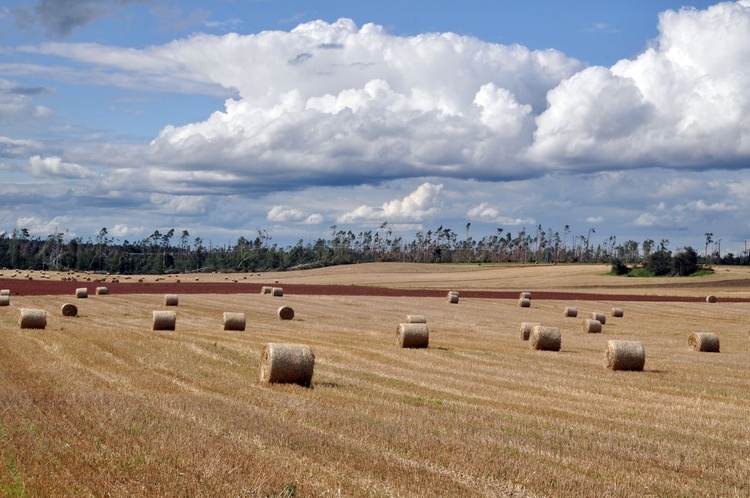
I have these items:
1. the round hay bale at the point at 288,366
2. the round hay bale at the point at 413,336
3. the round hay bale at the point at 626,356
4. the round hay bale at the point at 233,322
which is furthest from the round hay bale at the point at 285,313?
the round hay bale at the point at 288,366

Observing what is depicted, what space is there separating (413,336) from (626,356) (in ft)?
23.7

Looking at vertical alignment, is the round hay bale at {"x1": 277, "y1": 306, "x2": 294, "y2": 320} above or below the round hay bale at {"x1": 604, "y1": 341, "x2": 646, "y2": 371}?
below

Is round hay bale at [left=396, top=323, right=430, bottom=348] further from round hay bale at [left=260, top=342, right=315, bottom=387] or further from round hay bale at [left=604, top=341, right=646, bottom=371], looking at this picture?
round hay bale at [left=260, top=342, right=315, bottom=387]

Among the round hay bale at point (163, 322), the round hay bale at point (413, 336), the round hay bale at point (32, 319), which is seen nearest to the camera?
the round hay bale at point (413, 336)

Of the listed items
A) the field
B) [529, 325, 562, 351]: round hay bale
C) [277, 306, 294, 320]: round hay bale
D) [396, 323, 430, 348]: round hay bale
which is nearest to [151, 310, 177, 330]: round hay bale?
the field

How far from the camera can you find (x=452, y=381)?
1988 cm

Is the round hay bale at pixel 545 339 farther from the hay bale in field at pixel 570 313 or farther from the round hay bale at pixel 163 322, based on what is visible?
the hay bale in field at pixel 570 313

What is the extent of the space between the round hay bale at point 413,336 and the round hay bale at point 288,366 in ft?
31.4

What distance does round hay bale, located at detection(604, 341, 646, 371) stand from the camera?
74.9ft

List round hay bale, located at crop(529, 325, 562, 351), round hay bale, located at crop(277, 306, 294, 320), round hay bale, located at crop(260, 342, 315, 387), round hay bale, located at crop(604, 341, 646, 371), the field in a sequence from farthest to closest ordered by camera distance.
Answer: round hay bale, located at crop(277, 306, 294, 320) < round hay bale, located at crop(529, 325, 562, 351) < round hay bale, located at crop(604, 341, 646, 371) < round hay bale, located at crop(260, 342, 315, 387) < the field

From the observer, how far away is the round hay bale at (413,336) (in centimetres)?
2761

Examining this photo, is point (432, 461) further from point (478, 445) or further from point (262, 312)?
point (262, 312)

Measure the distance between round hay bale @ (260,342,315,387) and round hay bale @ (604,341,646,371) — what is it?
8960mm

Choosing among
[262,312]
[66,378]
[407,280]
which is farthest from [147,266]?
[66,378]
